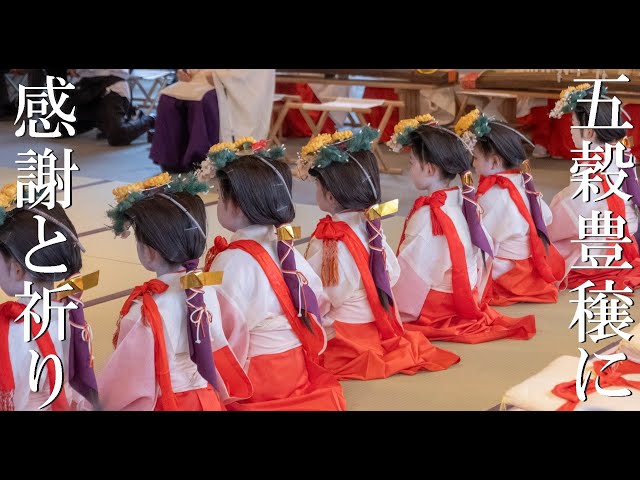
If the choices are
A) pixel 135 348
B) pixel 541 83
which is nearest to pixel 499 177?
pixel 135 348

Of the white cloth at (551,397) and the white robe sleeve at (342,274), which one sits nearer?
the white cloth at (551,397)

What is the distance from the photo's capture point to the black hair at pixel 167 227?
254cm

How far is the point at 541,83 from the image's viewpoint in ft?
21.9

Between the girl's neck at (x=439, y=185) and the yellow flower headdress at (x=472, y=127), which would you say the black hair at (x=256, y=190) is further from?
the yellow flower headdress at (x=472, y=127)

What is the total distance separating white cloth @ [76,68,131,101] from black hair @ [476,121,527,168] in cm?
492

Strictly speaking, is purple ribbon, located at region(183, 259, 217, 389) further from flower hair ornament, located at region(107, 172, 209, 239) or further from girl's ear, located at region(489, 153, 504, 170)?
girl's ear, located at region(489, 153, 504, 170)

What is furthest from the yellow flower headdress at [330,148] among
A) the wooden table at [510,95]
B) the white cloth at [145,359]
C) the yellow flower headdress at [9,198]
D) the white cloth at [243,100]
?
the white cloth at [243,100]

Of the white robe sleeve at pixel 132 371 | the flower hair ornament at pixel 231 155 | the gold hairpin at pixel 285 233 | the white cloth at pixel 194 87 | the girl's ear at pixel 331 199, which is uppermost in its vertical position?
the white cloth at pixel 194 87

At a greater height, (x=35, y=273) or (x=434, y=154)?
(x=434, y=154)

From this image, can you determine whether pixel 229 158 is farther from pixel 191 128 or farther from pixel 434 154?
pixel 191 128

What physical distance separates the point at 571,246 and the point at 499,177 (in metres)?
0.56

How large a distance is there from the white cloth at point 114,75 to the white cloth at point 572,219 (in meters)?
4.89

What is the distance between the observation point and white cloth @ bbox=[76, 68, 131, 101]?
27.1 feet

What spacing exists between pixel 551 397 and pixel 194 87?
15.6ft
